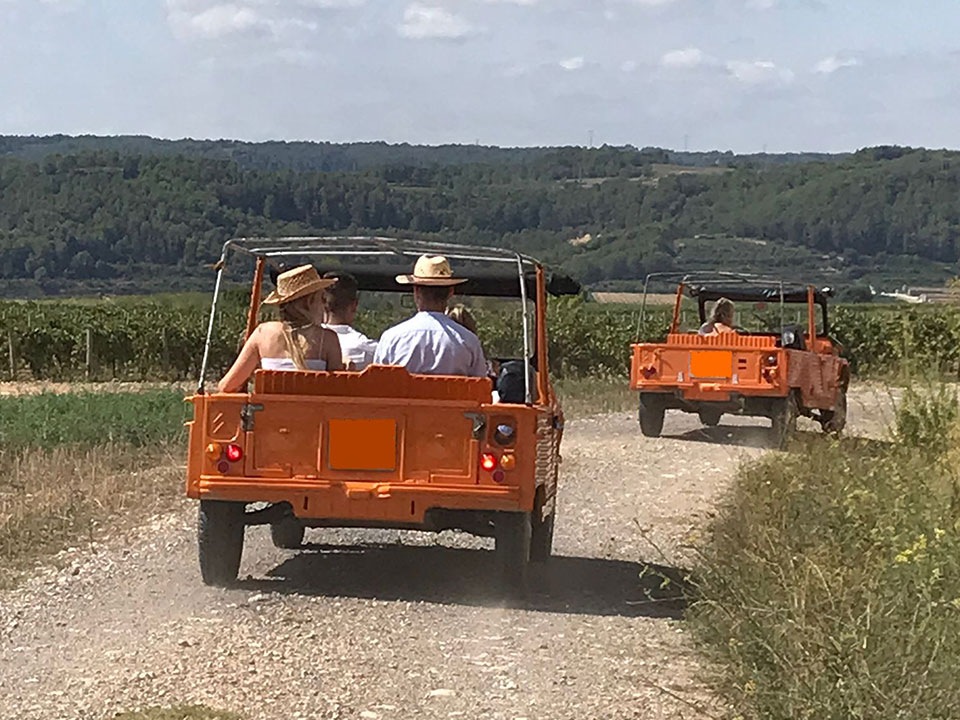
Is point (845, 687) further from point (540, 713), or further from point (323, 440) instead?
point (323, 440)

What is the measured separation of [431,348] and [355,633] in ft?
6.45

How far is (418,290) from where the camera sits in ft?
32.0

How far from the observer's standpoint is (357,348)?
10453 mm

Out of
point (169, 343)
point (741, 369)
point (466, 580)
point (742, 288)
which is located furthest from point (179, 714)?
point (169, 343)

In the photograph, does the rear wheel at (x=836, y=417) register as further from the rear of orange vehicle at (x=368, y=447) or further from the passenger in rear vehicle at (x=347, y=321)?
the rear of orange vehicle at (x=368, y=447)

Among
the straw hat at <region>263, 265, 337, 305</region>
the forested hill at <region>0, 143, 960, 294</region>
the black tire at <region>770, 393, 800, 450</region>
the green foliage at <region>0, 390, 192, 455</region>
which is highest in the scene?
the straw hat at <region>263, 265, 337, 305</region>

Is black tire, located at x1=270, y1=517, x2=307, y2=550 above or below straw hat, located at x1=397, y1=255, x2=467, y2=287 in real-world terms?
below

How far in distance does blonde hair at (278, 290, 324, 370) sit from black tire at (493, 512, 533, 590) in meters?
1.39

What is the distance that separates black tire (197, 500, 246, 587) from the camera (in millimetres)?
9281

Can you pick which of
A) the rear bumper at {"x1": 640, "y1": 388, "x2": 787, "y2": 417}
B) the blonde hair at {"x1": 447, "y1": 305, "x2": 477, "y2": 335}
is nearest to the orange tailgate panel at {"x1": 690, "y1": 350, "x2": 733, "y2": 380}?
the rear bumper at {"x1": 640, "y1": 388, "x2": 787, "y2": 417}

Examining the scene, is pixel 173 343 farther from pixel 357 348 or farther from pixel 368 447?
pixel 368 447

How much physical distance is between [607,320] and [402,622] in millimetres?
34871

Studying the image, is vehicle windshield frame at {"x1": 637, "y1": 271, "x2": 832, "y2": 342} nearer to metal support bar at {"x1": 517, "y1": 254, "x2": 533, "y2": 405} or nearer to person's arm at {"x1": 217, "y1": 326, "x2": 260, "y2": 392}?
metal support bar at {"x1": 517, "y1": 254, "x2": 533, "y2": 405}

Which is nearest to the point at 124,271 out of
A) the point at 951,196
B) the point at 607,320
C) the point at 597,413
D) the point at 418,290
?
the point at 951,196
